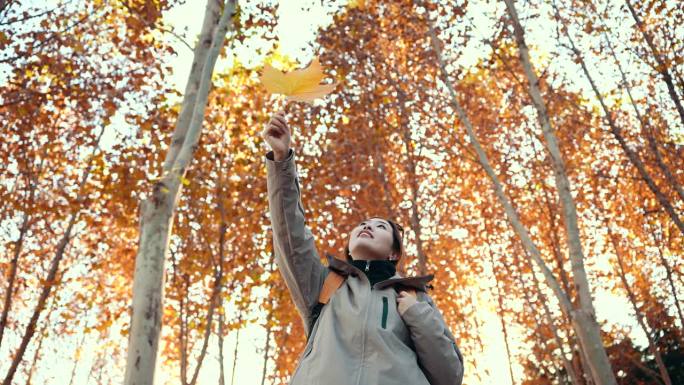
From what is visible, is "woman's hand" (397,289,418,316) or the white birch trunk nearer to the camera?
"woman's hand" (397,289,418,316)

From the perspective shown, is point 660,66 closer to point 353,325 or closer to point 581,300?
point 581,300

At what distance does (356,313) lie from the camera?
193 centimetres

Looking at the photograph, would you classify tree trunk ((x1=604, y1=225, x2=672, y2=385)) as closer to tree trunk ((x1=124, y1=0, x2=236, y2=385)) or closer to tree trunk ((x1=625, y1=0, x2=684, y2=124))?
tree trunk ((x1=625, y1=0, x2=684, y2=124))

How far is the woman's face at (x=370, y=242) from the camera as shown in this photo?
2.33m

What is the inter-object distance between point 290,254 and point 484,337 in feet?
56.4

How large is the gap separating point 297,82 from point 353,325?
3.25ft

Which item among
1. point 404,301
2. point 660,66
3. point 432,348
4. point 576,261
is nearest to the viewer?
point 432,348

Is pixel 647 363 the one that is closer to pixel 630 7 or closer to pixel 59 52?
pixel 630 7

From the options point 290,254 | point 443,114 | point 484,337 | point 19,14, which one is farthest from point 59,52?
point 484,337

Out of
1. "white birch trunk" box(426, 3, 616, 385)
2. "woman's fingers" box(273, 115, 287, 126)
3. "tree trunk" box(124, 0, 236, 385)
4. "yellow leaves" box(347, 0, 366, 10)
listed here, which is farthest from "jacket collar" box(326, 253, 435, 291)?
"yellow leaves" box(347, 0, 366, 10)

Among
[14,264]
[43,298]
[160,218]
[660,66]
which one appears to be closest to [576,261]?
[660,66]

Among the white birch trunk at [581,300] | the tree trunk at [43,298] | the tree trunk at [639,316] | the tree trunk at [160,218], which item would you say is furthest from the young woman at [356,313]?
the tree trunk at [639,316]

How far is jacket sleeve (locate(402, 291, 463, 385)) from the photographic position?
1.89 meters

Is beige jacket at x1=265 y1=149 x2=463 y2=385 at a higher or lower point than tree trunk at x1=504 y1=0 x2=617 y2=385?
lower
